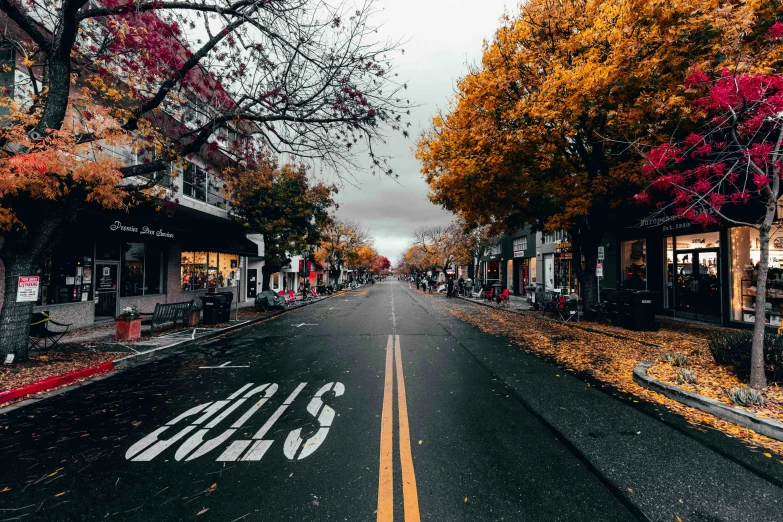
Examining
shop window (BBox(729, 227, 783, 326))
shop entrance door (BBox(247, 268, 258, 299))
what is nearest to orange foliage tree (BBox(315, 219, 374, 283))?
shop entrance door (BBox(247, 268, 258, 299))

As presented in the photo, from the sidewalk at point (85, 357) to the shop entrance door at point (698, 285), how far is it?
61.7 ft

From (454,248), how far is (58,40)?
39.6 meters

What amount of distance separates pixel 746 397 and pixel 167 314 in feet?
46.5

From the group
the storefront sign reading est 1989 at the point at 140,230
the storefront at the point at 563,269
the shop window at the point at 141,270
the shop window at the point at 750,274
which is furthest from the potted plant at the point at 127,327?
the storefront at the point at 563,269

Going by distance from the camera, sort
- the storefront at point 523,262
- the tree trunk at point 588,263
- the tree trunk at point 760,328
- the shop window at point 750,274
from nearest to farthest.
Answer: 1. the tree trunk at point 760,328
2. the shop window at point 750,274
3. the tree trunk at point 588,263
4. the storefront at point 523,262

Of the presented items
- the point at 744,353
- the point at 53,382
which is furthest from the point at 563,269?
the point at 53,382

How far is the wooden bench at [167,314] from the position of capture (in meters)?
10.8

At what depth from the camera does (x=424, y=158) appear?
590 inches

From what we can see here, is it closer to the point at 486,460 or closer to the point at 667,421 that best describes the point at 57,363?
the point at 486,460

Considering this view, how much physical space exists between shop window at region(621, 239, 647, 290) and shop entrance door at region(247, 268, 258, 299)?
84.8 feet

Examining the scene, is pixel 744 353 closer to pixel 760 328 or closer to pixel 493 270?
pixel 760 328

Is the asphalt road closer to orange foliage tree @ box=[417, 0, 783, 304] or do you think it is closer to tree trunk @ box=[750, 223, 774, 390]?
tree trunk @ box=[750, 223, 774, 390]

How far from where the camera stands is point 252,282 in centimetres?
2783

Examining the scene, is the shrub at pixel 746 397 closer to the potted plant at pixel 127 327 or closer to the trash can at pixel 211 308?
the potted plant at pixel 127 327
